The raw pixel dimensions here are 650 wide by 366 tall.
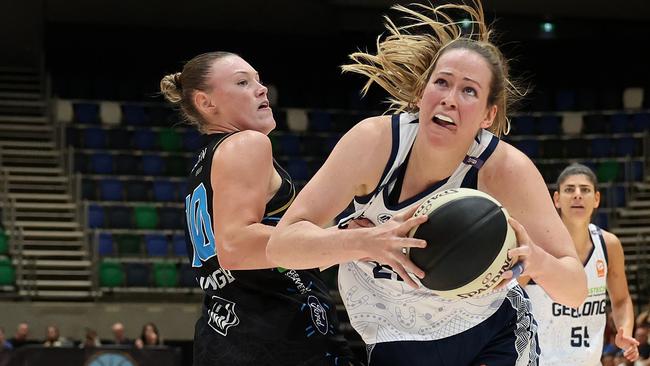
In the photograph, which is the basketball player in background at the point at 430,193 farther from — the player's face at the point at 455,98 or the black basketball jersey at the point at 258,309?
the black basketball jersey at the point at 258,309

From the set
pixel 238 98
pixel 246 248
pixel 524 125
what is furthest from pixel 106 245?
pixel 246 248

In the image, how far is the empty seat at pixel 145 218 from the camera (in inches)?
596

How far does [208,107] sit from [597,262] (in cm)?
277

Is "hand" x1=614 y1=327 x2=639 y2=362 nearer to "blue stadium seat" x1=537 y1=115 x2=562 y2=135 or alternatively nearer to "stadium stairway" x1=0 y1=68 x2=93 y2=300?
"stadium stairway" x1=0 y1=68 x2=93 y2=300

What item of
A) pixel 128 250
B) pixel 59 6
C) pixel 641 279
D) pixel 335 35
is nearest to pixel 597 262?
pixel 641 279

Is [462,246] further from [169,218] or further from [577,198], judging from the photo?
[169,218]

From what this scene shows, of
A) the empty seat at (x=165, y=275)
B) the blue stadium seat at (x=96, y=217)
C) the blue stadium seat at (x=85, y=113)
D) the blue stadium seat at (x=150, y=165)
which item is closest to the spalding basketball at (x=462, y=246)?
the empty seat at (x=165, y=275)

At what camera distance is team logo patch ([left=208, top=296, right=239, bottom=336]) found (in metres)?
3.33

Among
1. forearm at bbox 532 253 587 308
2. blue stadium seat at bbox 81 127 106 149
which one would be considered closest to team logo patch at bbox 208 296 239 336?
forearm at bbox 532 253 587 308

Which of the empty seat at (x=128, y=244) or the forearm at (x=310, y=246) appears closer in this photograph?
the forearm at (x=310, y=246)

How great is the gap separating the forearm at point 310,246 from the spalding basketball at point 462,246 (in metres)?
0.17

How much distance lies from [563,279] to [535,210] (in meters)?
0.23

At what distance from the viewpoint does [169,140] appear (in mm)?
16688

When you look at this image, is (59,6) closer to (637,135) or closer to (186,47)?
(186,47)
